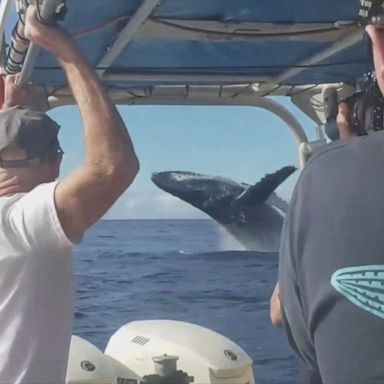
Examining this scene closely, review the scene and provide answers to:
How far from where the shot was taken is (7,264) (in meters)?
1.86

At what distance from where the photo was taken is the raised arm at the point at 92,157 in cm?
178

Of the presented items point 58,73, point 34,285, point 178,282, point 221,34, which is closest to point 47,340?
point 34,285

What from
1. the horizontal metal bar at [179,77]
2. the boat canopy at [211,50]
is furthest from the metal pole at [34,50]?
the horizontal metal bar at [179,77]

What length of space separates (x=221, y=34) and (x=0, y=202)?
119 cm

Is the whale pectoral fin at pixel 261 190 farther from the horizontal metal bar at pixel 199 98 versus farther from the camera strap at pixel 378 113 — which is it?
the camera strap at pixel 378 113

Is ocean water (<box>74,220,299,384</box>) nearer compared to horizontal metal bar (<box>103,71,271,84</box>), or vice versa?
horizontal metal bar (<box>103,71,271,84</box>)

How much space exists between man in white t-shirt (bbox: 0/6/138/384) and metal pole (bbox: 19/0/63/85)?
1.1 inches

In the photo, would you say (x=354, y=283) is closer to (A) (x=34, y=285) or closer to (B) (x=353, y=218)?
(B) (x=353, y=218)

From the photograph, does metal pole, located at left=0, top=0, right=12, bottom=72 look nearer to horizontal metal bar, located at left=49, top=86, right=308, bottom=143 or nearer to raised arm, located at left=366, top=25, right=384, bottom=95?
horizontal metal bar, located at left=49, top=86, right=308, bottom=143

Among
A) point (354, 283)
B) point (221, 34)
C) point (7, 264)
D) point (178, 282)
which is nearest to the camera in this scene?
point (354, 283)

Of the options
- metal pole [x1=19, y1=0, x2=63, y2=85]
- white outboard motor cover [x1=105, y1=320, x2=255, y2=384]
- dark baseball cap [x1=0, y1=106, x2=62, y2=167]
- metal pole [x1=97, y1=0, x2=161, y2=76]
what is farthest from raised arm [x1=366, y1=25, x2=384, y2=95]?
white outboard motor cover [x1=105, y1=320, x2=255, y2=384]

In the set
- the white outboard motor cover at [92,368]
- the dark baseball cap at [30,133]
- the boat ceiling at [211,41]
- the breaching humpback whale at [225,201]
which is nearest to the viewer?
the dark baseball cap at [30,133]

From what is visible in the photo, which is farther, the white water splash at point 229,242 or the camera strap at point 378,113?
the white water splash at point 229,242

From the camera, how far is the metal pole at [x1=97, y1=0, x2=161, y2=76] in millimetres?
2344
